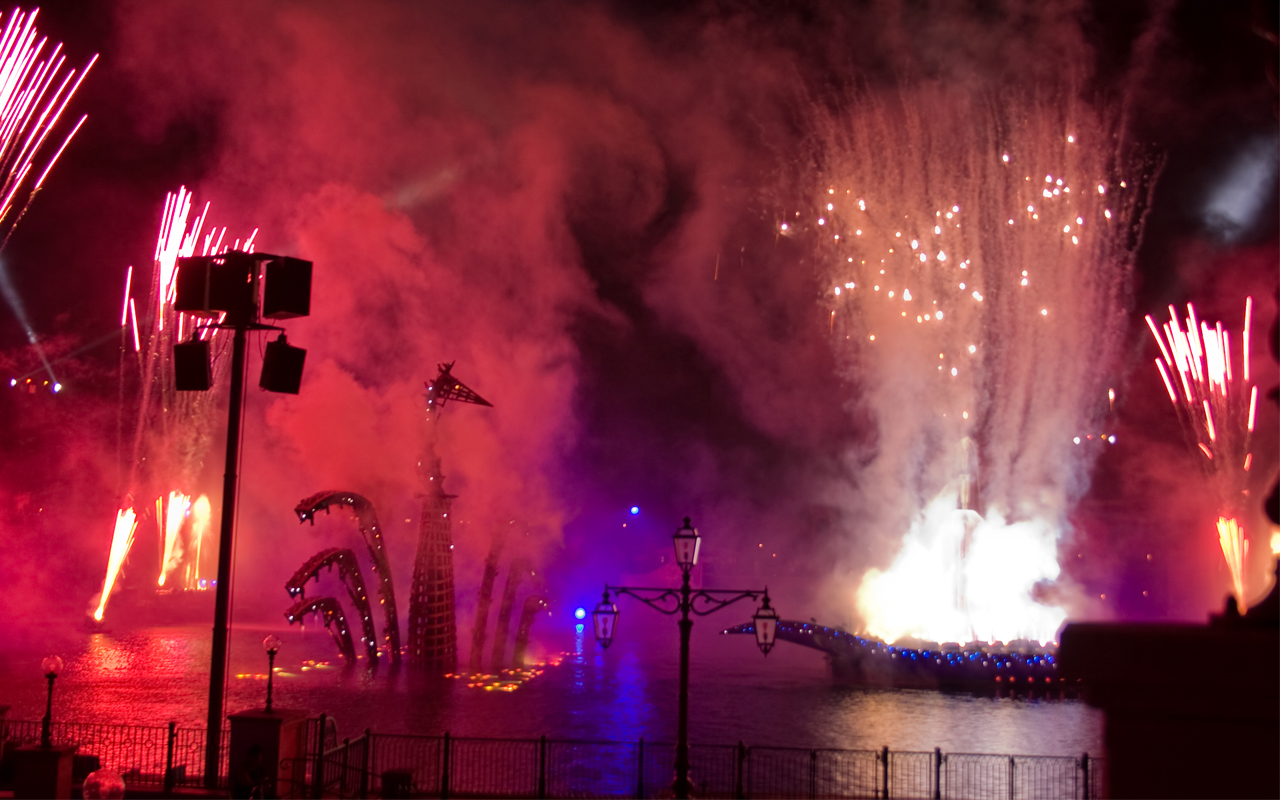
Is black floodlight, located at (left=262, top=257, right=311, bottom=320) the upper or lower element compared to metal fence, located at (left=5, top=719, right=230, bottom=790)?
upper

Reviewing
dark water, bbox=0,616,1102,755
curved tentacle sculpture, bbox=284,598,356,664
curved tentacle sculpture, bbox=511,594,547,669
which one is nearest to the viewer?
dark water, bbox=0,616,1102,755

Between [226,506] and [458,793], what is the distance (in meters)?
6.47

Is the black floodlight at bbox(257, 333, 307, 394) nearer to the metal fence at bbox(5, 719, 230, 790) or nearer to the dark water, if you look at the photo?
the metal fence at bbox(5, 719, 230, 790)

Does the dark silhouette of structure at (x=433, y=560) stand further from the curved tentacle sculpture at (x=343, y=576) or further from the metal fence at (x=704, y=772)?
the metal fence at (x=704, y=772)

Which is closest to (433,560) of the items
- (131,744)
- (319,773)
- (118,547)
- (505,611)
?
(505,611)

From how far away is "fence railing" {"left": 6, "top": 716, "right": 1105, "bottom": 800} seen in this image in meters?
14.7

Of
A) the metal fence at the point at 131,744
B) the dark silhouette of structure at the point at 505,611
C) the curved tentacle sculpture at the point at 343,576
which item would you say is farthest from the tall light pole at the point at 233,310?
the dark silhouette of structure at the point at 505,611

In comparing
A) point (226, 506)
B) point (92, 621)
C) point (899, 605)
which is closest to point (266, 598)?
point (92, 621)

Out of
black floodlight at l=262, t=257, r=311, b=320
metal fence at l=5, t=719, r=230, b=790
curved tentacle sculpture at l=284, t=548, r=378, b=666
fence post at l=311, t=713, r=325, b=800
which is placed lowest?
metal fence at l=5, t=719, r=230, b=790

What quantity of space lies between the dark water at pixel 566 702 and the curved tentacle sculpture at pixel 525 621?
3.99ft

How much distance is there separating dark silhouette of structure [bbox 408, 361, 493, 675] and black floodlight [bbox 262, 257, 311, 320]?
1962cm

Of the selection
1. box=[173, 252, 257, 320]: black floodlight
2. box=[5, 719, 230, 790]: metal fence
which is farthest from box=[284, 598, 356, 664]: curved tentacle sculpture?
box=[173, 252, 257, 320]: black floodlight

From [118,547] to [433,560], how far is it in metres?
24.4

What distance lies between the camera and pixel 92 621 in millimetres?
43812
